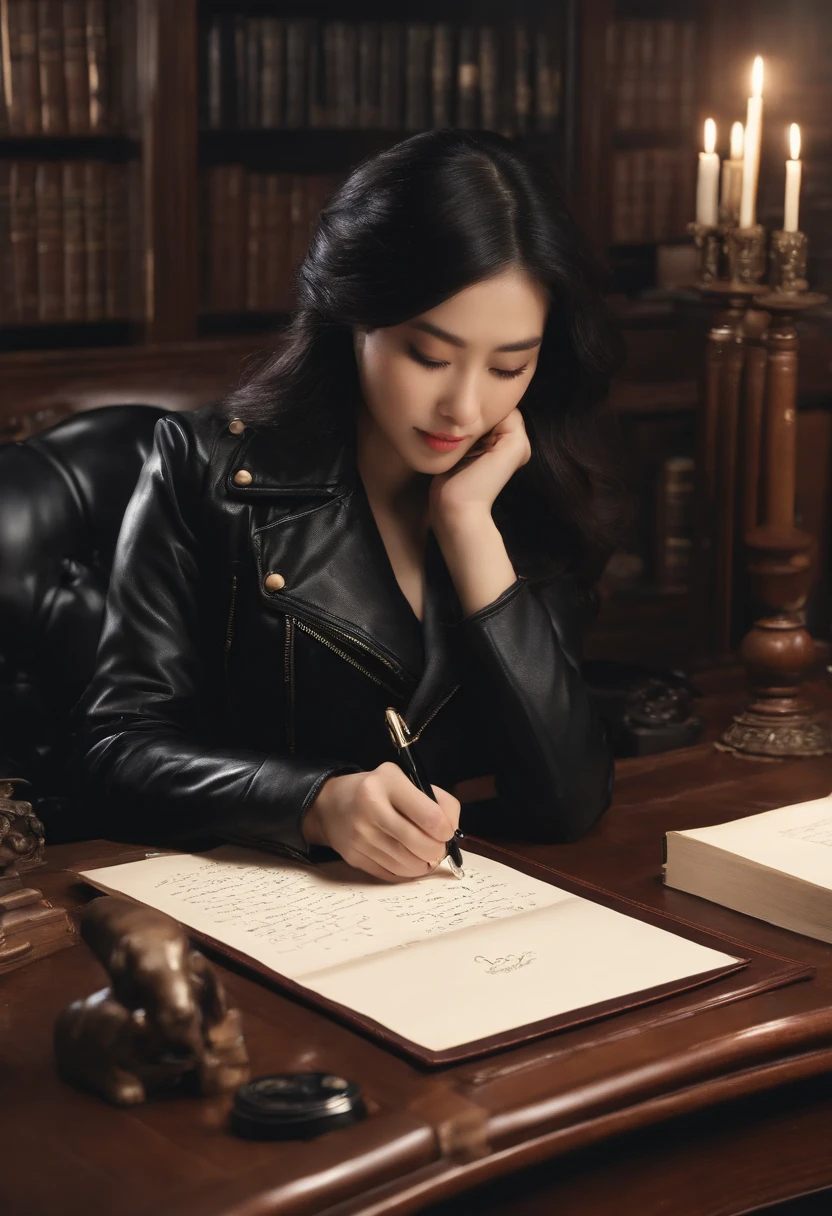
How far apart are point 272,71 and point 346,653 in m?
2.32

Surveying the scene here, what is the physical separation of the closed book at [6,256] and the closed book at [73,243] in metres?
0.12

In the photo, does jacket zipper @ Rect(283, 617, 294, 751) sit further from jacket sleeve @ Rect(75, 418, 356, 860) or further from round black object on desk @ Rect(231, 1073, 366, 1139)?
round black object on desk @ Rect(231, 1073, 366, 1139)

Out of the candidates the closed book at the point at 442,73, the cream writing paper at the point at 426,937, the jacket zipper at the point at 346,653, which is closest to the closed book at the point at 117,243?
the closed book at the point at 442,73

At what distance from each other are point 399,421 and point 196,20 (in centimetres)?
219

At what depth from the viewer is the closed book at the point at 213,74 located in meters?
3.51

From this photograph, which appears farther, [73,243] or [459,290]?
[73,243]

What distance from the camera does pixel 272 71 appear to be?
361 centimetres

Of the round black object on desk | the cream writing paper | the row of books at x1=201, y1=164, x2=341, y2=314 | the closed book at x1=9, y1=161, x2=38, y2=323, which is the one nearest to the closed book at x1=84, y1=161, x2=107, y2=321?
the closed book at x1=9, y1=161, x2=38, y2=323

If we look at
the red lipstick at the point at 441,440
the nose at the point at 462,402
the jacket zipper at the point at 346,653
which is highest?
the nose at the point at 462,402

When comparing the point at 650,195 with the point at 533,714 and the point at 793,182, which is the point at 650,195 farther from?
the point at 533,714

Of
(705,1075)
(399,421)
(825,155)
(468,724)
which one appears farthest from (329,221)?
(825,155)

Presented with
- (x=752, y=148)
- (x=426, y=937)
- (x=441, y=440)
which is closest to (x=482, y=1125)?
(x=426, y=937)

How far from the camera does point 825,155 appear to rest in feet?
13.0

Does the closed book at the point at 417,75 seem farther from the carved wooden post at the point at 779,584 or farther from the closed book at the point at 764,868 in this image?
the closed book at the point at 764,868
